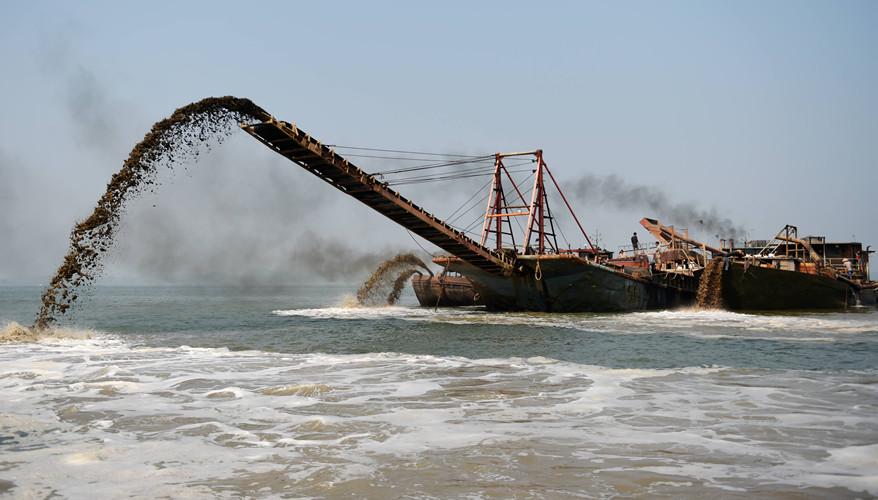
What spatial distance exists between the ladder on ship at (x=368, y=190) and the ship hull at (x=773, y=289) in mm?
12112

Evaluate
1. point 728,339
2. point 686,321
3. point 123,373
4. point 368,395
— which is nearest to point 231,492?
point 368,395

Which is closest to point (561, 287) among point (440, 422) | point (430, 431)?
point (440, 422)

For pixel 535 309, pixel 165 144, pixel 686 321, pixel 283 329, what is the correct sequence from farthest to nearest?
pixel 535 309 < pixel 686 321 < pixel 283 329 < pixel 165 144

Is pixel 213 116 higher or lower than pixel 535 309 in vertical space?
higher

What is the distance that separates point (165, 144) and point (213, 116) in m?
1.65

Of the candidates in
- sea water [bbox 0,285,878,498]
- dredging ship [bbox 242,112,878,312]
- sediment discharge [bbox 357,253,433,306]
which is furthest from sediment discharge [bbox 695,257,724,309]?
sea water [bbox 0,285,878,498]

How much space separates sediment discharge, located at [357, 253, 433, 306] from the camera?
40.8 metres

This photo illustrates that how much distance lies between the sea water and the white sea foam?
0.10ft

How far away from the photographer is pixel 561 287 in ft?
98.8

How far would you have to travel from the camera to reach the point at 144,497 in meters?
4.62

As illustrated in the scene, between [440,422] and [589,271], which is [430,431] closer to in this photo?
[440,422]

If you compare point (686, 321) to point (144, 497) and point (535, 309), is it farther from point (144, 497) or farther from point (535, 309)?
point (144, 497)

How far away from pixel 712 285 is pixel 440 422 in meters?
29.4

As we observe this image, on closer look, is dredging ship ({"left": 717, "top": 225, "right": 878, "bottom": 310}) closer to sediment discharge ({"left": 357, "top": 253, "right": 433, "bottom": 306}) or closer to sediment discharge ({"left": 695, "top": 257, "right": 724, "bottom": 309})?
sediment discharge ({"left": 695, "top": 257, "right": 724, "bottom": 309})
